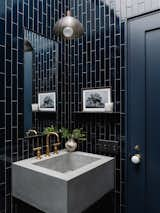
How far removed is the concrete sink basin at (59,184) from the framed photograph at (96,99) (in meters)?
0.48

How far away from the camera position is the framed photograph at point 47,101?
1817 millimetres

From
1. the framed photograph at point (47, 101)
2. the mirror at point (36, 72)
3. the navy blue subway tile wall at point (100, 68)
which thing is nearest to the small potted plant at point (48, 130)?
the mirror at point (36, 72)

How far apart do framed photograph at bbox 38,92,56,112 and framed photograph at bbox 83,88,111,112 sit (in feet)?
1.03

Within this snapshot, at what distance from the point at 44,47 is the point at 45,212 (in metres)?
1.39

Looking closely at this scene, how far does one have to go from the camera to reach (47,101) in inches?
74.6

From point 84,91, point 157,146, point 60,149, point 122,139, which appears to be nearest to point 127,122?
point 122,139

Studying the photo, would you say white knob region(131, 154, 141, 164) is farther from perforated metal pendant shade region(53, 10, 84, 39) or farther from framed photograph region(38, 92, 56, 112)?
perforated metal pendant shade region(53, 10, 84, 39)

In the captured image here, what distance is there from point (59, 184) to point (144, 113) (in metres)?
0.89

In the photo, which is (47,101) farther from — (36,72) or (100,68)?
(100,68)

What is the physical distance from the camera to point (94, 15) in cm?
190

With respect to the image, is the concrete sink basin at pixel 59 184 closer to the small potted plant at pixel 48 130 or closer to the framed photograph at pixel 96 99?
the small potted plant at pixel 48 130

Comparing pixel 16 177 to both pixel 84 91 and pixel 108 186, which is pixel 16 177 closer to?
pixel 108 186

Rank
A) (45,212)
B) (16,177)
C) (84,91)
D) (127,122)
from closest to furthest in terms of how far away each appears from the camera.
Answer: (45,212) → (16,177) → (127,122) → (84,91)

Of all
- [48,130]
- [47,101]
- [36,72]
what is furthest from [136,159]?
[36,72]
